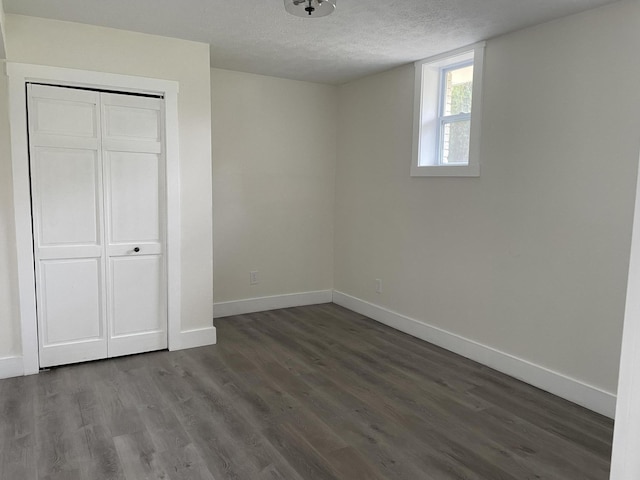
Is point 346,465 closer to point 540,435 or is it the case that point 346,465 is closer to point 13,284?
point 540,435

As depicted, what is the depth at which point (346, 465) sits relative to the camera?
2.37 meters

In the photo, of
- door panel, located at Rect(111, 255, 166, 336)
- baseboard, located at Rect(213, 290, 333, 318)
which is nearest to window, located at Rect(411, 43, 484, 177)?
baseboard, located at Rect(213, 290, 333, 318)

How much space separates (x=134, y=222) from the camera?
3.70m

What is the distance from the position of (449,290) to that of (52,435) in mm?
2988

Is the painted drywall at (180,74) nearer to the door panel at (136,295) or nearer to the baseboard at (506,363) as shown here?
the door panel at (136,295)

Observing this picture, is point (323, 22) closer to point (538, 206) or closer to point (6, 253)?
point (538, 206)

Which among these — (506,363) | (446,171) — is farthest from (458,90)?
(506,363)

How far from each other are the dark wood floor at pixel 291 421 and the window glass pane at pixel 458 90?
2.07m

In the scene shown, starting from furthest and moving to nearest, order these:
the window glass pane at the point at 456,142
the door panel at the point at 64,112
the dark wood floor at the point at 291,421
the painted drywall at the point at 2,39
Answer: the window glass pane at the point at 456,142 < the door panel at the point at 64,112 < the painted drywall at the point at 2,39 < the dark wood floor at the point at 291,421

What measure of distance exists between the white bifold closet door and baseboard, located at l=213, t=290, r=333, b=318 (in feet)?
3.40

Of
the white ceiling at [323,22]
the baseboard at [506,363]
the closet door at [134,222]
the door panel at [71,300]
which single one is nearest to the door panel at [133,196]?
the closet door at [134,222]

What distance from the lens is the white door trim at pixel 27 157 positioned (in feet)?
10.5

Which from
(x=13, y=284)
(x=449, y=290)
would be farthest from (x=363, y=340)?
(x=13, y=284)

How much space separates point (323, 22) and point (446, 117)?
1451 millimetres
